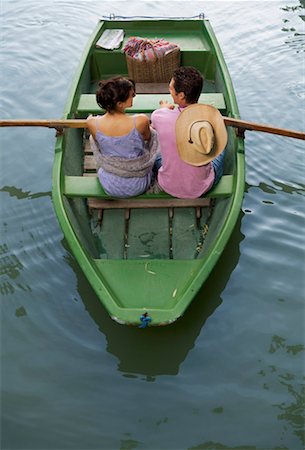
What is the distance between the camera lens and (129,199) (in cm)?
414

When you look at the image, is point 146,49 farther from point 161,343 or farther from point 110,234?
point 161,343

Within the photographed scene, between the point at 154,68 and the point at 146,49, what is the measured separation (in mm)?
242

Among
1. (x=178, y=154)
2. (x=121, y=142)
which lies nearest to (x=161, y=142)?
(x=178, y=154)

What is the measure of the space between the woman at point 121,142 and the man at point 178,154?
0.43 feet

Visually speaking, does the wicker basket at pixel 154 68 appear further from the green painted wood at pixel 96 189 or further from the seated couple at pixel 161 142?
the green painted wood at pixel 96 189

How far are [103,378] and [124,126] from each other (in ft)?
5.70

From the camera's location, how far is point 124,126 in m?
3.55

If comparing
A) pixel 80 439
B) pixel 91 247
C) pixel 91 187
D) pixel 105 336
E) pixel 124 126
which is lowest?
pixel 80 439

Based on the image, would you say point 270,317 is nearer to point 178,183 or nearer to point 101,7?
point 178,183

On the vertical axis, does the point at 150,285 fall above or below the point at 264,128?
below

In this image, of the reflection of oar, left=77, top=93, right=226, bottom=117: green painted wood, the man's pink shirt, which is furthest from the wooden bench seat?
left=77, top=93, right=226, bottom=117: green painted wood

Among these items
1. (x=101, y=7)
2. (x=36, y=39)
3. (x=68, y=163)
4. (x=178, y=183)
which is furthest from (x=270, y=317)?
(x=101, y=7)

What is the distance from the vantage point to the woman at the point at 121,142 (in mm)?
3438

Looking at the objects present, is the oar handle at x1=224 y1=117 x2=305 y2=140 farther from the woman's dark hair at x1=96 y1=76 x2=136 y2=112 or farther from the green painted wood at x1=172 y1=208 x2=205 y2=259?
the woman's dark hair at x1=96 y1=76 x2=136 y2=112
